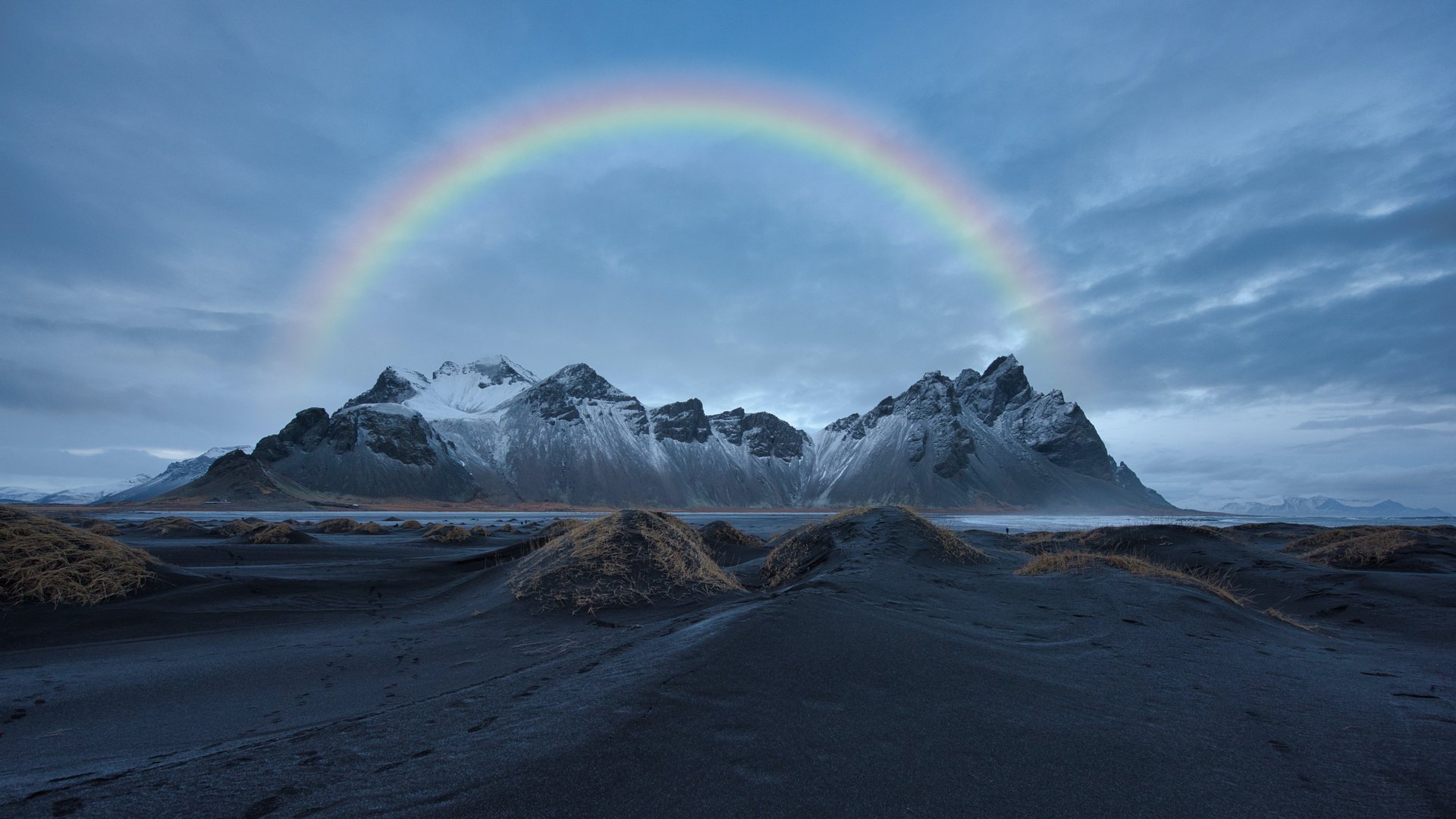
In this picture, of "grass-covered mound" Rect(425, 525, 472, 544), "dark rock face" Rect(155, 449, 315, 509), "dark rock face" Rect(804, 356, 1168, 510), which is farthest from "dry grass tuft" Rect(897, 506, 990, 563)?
"dark rock face" Rect(804, 356, 1168, 510)

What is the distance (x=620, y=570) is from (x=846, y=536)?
6.60m

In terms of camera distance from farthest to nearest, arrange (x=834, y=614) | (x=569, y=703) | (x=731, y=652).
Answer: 1. (x=834, y=614)
2. (x=731, y=652)
3. (x=569, y=703)

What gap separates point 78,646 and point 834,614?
9.49 metres

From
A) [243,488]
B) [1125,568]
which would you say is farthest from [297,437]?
[1125,568]

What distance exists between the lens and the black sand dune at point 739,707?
9.08 feet

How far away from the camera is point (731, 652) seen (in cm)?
464

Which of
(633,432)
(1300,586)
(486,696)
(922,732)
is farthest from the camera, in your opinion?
(633,432)

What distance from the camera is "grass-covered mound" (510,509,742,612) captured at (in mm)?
9328

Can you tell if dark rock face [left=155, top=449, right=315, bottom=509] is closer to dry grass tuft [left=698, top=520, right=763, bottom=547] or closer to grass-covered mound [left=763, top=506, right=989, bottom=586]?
dry grass tuft [left=698, top=520, right=763, bottom=547]

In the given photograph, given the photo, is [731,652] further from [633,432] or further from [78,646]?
[633,432]

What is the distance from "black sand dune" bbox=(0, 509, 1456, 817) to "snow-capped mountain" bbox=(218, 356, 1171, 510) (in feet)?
468

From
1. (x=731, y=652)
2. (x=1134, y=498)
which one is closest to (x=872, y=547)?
(x=731, y=652)

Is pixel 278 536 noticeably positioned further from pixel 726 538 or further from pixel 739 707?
pixel 739 707

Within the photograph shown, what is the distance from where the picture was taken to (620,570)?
9859 mm
